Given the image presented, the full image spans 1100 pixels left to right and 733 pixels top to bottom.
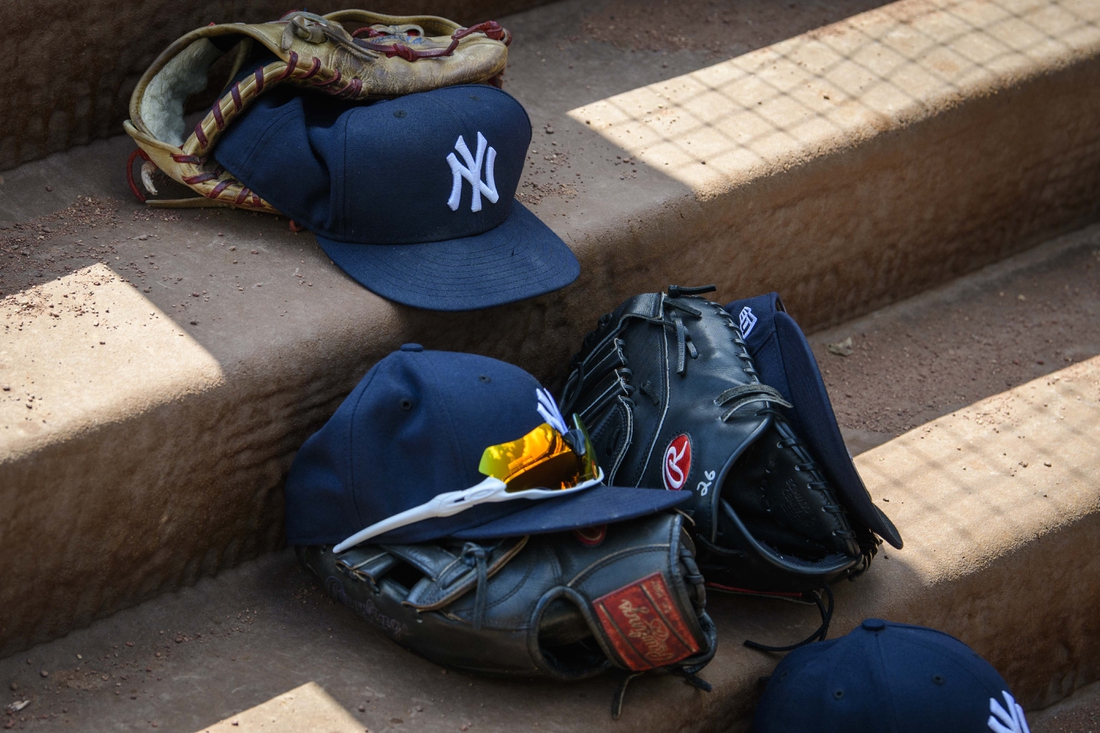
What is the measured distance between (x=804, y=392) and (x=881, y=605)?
432 mm

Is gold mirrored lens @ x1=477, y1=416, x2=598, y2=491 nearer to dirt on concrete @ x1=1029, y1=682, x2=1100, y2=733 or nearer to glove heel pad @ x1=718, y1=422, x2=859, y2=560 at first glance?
glove heel pad @ x1=718, y1=422, x2=859, y2=560

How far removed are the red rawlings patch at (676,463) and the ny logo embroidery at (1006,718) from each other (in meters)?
0.61

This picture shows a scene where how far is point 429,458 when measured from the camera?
1.79 meters

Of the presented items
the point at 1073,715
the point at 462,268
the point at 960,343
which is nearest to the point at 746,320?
the point at 462,268

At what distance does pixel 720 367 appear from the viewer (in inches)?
83.5

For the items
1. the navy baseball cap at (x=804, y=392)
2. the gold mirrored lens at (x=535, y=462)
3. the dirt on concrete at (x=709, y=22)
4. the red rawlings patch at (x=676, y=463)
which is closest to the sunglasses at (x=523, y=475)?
the gold mirrored lens at (x=535, y=462)

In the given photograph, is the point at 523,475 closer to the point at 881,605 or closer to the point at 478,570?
the point at 478,570

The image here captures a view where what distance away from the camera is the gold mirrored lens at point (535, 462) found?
179 centimetres

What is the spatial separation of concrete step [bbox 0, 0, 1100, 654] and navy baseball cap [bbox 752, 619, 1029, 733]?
2.95ft

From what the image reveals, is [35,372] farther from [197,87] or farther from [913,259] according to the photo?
[913,259]

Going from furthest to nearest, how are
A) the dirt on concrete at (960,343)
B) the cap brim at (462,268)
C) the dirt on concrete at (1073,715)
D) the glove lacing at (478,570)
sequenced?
the dirt on concrete at (960,343)
the dirt on concrete at (1073,715)
the cap brim at (462,268)
the glove lacing at (478,570)

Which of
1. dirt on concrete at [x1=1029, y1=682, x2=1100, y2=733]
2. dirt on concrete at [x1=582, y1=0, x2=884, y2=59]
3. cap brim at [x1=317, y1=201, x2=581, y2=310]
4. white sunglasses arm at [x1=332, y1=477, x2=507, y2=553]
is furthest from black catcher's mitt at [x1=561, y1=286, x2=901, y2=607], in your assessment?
dirt on concrete at [x1=582, y1=0, x2=884, y2=59]

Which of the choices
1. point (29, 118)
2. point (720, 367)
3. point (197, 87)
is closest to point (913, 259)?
point (720, 367)

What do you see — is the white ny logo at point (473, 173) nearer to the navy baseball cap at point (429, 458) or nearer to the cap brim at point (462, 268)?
the cap brim at point (462, 268)
